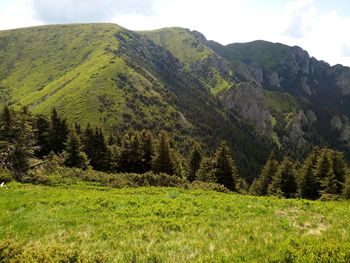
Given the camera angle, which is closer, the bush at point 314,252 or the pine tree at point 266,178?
the bush at point 314,252

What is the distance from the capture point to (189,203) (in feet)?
63.9

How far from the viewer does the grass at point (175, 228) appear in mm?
10164

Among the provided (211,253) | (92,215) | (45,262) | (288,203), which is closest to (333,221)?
(288,203)

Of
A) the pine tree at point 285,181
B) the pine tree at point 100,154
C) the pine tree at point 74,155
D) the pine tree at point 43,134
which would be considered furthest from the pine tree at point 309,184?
the pine tree at point 43,134

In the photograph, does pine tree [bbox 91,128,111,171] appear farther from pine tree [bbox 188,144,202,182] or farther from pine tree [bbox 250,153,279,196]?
pine tree [bbox 250,153,279,196]

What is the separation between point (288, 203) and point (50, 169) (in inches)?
1002

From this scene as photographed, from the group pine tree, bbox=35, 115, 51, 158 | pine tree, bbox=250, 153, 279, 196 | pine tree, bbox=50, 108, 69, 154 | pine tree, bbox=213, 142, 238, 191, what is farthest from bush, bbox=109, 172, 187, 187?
pine tree, bbox=250, 153, 279, 196

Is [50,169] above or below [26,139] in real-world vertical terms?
below

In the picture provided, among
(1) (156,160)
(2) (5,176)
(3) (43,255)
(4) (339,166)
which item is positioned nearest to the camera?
(3) (43,255)

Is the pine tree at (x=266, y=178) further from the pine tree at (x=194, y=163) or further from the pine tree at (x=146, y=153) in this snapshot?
the pine tree at (x=146, y=153)

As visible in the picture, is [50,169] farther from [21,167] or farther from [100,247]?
[100,247]

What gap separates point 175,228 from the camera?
14.2 m

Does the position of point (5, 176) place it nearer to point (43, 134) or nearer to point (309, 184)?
point (43, 134)

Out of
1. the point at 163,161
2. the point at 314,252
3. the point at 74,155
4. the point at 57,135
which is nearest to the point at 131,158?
the point at 163,161
